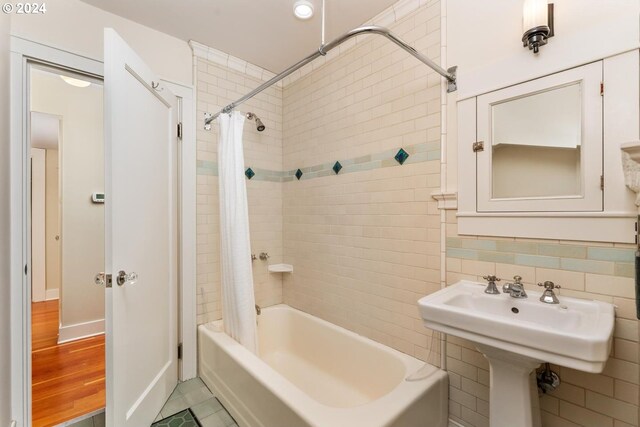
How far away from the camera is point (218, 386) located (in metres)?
1.92

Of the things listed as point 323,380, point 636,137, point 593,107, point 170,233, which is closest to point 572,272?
point 636,137

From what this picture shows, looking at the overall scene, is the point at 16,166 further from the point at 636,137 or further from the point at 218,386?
the point at 636,137

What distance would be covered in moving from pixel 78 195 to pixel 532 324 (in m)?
3.79

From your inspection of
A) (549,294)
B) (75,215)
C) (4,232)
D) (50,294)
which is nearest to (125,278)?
(4,232)

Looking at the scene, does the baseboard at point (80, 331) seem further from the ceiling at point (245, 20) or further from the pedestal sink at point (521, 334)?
the pedestal sink at point (521, 334)

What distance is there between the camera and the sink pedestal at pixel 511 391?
1104 mm

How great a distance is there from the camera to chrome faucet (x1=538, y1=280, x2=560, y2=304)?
118 centimetres

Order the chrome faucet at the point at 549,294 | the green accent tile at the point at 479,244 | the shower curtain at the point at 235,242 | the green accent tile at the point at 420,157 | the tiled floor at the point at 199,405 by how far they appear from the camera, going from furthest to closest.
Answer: the shower curtain at the point at 235,242, the tiled floor at the point at 199,405, the green accent tile at the point at 420,157, the green accent tile at the point at 479,244, the chrome faucet at the point at 549,294

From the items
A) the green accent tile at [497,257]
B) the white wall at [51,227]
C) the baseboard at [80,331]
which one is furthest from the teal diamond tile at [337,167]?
the white wall at [51,227]

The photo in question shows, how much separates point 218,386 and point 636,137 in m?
2.49

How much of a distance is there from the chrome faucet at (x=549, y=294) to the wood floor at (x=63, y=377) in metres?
2.62

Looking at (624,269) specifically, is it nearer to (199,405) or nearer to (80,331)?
(199,405)

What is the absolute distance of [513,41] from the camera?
1334 millimetres

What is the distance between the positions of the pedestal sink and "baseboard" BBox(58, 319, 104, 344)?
11.1 ft
